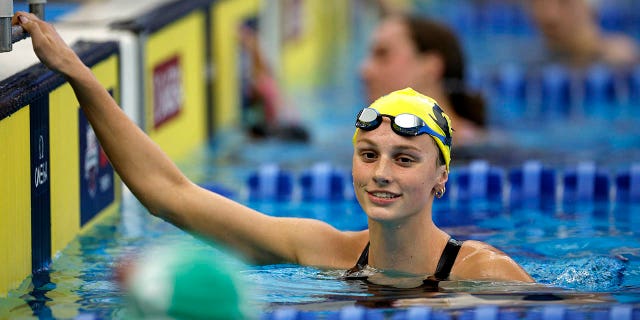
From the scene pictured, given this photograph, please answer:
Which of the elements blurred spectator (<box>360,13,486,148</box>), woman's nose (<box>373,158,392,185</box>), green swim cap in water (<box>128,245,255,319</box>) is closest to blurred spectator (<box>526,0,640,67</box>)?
blurred spectator (<box>360,13,486,148</box>)

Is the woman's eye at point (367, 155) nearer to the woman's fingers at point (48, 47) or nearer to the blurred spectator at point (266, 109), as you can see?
the woman's fingers at point (48, 47)

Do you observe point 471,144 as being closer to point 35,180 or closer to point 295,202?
point 295,202

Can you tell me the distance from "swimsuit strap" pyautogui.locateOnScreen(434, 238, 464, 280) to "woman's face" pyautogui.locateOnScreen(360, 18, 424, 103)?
283 cm

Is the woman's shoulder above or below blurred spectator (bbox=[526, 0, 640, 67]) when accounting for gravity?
below

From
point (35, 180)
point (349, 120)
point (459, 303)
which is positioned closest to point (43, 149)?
point (35, 180)

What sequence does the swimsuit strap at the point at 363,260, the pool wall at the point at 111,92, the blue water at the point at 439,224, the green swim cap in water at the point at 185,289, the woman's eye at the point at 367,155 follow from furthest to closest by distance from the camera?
the pool wall at the point at 111,92 < the swimsuit strap at the point at 363,260 < the blue water at the point at 439,224 < the woman's eye at the point at 367,155 < the green swim cap in water at the point at 185,289

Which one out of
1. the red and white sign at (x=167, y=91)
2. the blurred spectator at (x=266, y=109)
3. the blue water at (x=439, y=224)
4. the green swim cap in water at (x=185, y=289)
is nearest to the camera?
the green swim cap in water at (x=185, y=289)

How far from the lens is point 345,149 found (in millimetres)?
6742

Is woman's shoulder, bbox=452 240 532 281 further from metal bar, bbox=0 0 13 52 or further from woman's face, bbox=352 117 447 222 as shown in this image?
metal bar, bbox=0 0 13 52

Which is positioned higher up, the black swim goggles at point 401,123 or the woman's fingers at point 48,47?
the woman's fingers at point 48,47

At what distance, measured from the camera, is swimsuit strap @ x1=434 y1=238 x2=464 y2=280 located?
136 inches

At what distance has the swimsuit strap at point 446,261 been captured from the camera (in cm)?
345

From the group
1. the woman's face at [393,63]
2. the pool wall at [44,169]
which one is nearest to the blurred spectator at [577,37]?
the woman's face at [393,63]

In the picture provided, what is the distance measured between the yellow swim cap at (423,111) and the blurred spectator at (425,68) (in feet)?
9.07
